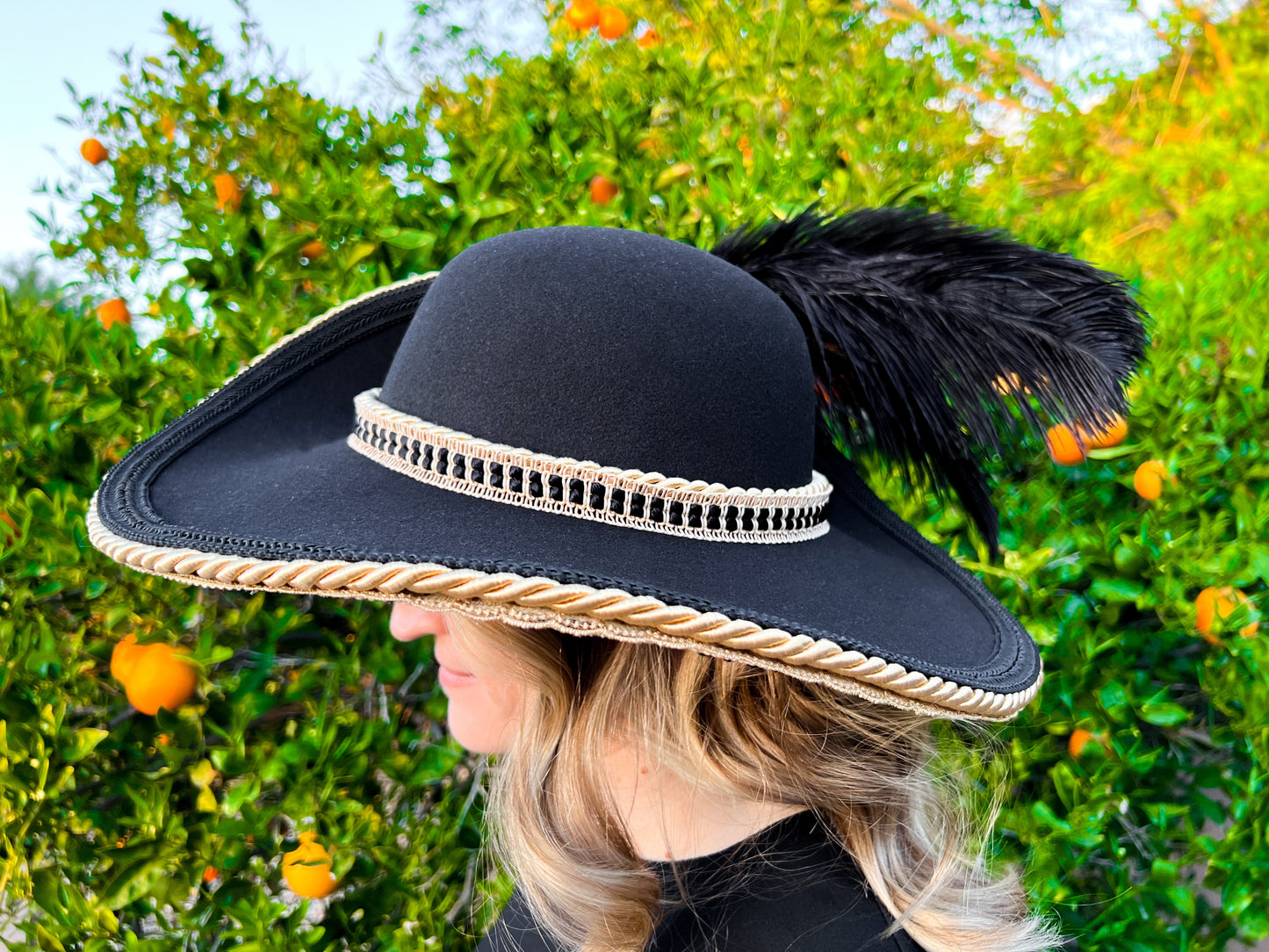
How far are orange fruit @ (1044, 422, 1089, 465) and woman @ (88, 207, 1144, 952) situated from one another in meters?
0.29

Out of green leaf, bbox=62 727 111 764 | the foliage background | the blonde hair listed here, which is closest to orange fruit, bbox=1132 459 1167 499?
the foliage background

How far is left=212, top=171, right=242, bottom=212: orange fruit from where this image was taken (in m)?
1.45

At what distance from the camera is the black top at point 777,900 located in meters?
0.96

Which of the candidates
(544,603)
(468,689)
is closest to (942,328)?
(544,603)

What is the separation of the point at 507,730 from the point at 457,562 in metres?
0.50

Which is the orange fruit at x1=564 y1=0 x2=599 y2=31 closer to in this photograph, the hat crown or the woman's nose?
the hat crown

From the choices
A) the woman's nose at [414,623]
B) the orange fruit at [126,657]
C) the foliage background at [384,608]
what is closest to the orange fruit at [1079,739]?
the foliage background at [384,608]

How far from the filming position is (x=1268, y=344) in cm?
150

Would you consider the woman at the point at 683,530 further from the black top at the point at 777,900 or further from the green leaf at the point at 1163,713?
the green leaf at the point at 1163,713

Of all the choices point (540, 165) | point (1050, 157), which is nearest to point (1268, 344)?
point (540, 165)

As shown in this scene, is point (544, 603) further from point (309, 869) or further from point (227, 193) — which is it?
point (227, 193)

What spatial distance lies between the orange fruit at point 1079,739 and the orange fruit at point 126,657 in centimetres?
179

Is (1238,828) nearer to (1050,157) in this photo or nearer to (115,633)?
(115,633)

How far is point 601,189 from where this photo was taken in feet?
5.29
